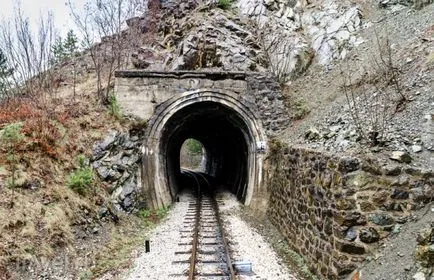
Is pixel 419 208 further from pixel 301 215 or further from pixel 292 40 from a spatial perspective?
pixel 292 40

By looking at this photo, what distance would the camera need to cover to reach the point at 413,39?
11562 millimetres

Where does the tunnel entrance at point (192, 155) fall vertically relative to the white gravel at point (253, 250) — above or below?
above

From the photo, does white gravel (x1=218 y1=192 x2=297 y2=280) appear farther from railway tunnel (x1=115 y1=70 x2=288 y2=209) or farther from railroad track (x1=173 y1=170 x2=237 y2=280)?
railway tunnel (x1=115 y1=70 x2=288 y2=209)

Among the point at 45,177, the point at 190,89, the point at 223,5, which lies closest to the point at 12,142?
the point at 45,177

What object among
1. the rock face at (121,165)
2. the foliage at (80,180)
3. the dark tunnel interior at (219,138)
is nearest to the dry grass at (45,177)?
the foliage at (80,180)

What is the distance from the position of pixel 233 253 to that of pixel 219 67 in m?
10.3

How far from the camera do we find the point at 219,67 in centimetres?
1736

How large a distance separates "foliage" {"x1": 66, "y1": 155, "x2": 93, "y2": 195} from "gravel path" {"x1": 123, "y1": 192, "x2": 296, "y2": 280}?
2.39 metres

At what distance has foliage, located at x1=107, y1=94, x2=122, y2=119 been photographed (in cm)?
1412

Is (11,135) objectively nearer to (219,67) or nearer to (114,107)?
(114,107)

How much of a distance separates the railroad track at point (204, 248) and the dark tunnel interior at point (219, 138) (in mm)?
3396

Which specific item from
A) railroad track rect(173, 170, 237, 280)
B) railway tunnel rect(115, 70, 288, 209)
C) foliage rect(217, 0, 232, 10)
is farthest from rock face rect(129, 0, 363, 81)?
Result: railroad track rect(173, 170, 237, 280)

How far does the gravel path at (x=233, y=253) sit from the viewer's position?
781cm

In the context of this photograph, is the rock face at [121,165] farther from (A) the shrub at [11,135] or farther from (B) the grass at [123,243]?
(A) the shrub at [11,135]
